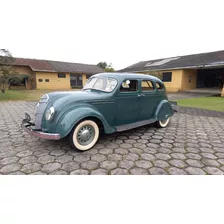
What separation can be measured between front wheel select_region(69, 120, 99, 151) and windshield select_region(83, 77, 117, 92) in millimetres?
920

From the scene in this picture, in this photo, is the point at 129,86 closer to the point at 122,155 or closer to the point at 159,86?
the point at 159,86

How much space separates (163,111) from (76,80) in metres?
24.5

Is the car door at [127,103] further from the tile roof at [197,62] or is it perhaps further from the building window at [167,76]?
the building window at [167,76]

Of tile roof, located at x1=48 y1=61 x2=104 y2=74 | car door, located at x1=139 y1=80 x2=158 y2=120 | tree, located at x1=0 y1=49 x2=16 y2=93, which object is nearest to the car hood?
car door, located at x1=139 y1=80 x2=158 y2=120

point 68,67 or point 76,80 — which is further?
point 76,80

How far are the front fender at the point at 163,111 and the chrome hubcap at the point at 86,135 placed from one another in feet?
6.86

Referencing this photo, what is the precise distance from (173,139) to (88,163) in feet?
7.39

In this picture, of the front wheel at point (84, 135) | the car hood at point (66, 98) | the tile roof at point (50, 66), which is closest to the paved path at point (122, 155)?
the front wheel at point (84, 135)

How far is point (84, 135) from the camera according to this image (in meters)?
3.05

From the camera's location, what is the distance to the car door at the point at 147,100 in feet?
13.2

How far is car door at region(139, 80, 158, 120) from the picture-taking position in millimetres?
4023

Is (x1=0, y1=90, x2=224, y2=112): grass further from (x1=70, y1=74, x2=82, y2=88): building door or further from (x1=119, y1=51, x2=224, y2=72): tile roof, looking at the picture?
(x1=70, y1=74, x2=82, y2=88): building door

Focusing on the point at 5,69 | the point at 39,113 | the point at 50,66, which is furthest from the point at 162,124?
→ the point at 50,66
